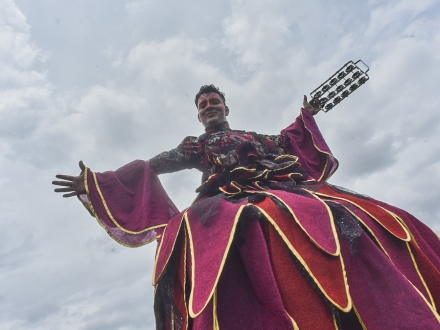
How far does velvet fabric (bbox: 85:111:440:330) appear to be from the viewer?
1.71 m

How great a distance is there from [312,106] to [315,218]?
252cm

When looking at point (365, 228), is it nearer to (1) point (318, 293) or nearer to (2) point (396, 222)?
(2) point (396, 222)

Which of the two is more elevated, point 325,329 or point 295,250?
point 295,250

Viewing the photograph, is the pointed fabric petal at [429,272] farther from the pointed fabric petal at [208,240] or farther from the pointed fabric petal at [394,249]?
the pointed fabric petal at [208,240]

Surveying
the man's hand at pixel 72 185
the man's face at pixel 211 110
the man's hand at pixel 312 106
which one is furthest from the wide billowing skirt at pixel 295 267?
the man's hand at pixel 312 106

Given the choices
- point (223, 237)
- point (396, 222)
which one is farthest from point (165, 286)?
point (396, 222)

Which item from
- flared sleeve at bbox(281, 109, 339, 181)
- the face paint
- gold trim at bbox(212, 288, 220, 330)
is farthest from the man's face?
gold trim at bbox(212, 288, 220, 330)

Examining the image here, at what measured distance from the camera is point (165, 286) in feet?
7.77

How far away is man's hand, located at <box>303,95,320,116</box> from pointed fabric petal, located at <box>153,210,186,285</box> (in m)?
2.48

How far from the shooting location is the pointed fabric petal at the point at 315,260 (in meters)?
1.71

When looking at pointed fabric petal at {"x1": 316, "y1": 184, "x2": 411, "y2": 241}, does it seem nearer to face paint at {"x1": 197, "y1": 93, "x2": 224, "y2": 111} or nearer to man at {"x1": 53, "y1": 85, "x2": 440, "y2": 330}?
man at {"x1": 53, "y1": 85, "x2": 440, "y2": 330}

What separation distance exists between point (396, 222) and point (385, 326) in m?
0.78

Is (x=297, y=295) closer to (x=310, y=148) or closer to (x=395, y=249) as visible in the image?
(x=395, y=249)

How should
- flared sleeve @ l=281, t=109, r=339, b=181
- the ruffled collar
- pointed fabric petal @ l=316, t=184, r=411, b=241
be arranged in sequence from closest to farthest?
1. pointed fabric petal @ l=316, t=184, r=411, b=241
2. flared sleeve @ l=281, t=109, r=339, b=181
3. the ruffled collar
